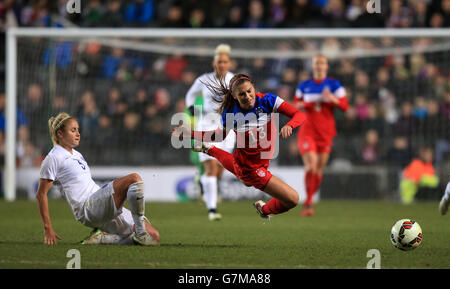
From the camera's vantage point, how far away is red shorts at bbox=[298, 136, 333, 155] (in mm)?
10859

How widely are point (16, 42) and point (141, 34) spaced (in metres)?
3.16

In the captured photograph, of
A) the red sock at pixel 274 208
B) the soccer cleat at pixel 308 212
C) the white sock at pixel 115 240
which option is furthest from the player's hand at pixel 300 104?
the white sock at pixel 115 240

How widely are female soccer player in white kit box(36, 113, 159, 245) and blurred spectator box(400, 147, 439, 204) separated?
29.5ft

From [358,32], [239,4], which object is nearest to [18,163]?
[239,4]

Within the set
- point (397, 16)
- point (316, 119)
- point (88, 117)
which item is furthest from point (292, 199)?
point (397, 16)

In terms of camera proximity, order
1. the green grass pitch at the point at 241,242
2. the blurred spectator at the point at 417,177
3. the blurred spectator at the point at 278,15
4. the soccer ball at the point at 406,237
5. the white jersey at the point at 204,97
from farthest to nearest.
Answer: the blurred spectator at the point at 278,15
the blurred spectator at the point at 417,177
the white jersey at the point at 204,97
the soccer ball at the point at 406,237
the green grass pitch at the point at 241,242

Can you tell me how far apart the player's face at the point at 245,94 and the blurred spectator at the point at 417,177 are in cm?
851

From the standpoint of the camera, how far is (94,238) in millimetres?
6605

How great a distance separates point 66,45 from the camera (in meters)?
15.0

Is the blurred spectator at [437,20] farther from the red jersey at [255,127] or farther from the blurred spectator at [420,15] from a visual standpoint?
the red jersey at [255,127]

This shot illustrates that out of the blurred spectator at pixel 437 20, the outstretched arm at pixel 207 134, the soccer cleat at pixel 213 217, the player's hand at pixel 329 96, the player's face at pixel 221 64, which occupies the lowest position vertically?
the soccer cleat at pixel 213 217

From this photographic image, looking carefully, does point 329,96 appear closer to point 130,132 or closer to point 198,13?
point 130,132

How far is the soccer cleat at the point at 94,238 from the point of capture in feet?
21.5
